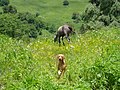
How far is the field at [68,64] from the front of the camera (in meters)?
11.8

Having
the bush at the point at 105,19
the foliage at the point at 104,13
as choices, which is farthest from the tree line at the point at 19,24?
the bush at the point at 105,19

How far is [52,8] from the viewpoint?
143 m

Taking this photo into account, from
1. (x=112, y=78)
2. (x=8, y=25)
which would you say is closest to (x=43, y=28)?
(x=8, y=25)

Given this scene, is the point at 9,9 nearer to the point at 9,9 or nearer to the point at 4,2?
the point at 9,9

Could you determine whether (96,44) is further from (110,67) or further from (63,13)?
(63,13)

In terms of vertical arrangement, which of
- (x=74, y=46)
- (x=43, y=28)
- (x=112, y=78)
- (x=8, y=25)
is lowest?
(x=43, y=28)

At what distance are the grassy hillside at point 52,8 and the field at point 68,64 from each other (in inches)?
4278

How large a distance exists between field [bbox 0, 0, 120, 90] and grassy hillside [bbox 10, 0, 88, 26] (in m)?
109

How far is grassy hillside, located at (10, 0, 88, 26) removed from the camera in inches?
5310

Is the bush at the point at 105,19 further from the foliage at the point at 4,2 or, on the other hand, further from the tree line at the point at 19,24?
the foliage at the point at 4,2

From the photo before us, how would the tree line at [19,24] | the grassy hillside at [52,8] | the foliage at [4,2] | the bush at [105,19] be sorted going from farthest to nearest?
the foliage at [4,2] → the grassy hillside at [52,8] → the tree line at [19,24] → the bush at [105,19]

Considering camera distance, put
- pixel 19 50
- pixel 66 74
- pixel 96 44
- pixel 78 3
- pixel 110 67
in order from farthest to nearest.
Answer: pixel 78 3, pixel 96 44, pixel 19 50, pixel 66 74, pixel 110 67

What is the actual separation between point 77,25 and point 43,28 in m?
9.74

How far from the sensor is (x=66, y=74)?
577 inches
